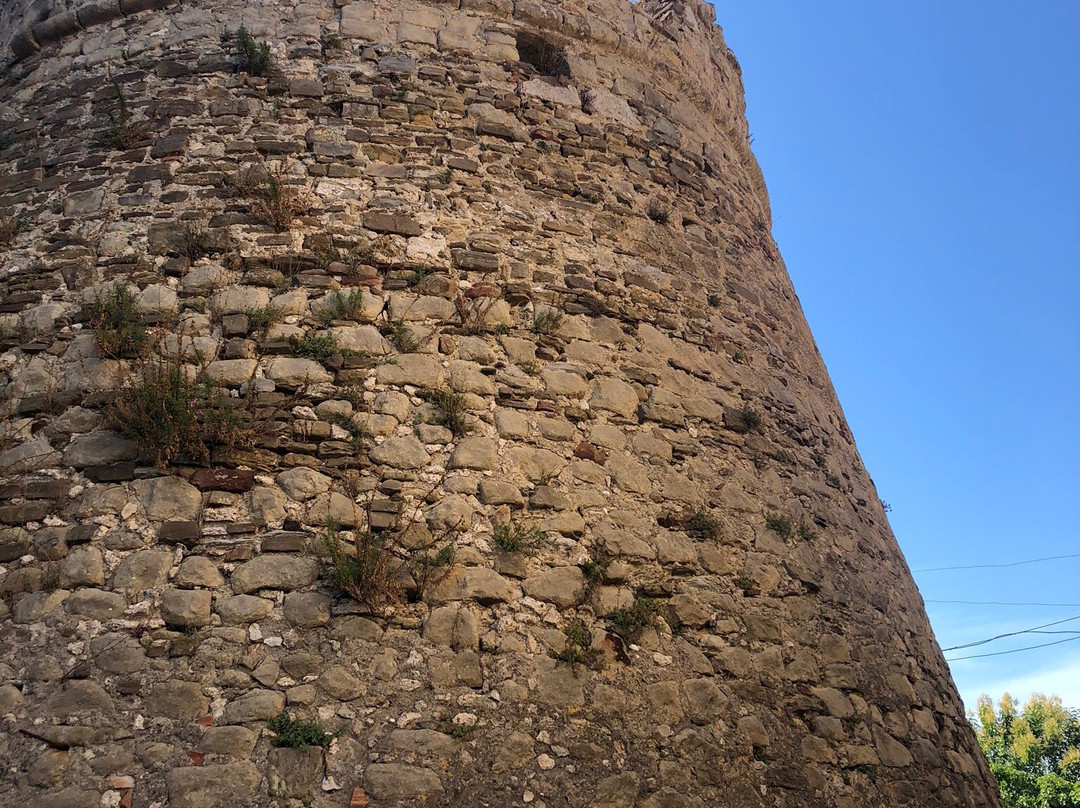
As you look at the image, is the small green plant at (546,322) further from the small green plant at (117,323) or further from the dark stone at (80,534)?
the dark stone at (80,534)

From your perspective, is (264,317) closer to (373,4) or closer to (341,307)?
(341,307)

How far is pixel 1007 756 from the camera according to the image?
15414mm

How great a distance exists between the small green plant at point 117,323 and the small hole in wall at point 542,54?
3145mm

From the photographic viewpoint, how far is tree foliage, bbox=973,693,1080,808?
13258mm

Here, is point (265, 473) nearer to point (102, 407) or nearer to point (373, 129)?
point (102, 407)

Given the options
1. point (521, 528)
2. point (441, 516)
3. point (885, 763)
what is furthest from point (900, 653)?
point (441, 516)

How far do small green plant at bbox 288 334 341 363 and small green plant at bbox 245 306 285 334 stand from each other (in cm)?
15

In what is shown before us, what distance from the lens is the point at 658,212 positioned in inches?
216

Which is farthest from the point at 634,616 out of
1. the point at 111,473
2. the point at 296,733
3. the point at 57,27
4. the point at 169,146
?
the point at 57,27

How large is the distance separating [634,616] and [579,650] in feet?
1.13

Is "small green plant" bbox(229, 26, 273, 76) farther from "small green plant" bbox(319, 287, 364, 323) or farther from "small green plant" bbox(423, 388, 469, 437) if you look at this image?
"small green plant" bbox(423, 388, 469, 437)

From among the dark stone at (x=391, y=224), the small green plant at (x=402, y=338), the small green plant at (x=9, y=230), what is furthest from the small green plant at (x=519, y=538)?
the small green plant at (x=9, y=230)

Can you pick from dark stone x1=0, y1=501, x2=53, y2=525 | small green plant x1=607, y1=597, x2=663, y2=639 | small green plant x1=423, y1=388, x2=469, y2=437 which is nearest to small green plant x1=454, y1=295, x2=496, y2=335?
small green plant x1=423, y1=388, x2=469, y2=437

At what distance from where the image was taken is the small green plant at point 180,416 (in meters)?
3.60
